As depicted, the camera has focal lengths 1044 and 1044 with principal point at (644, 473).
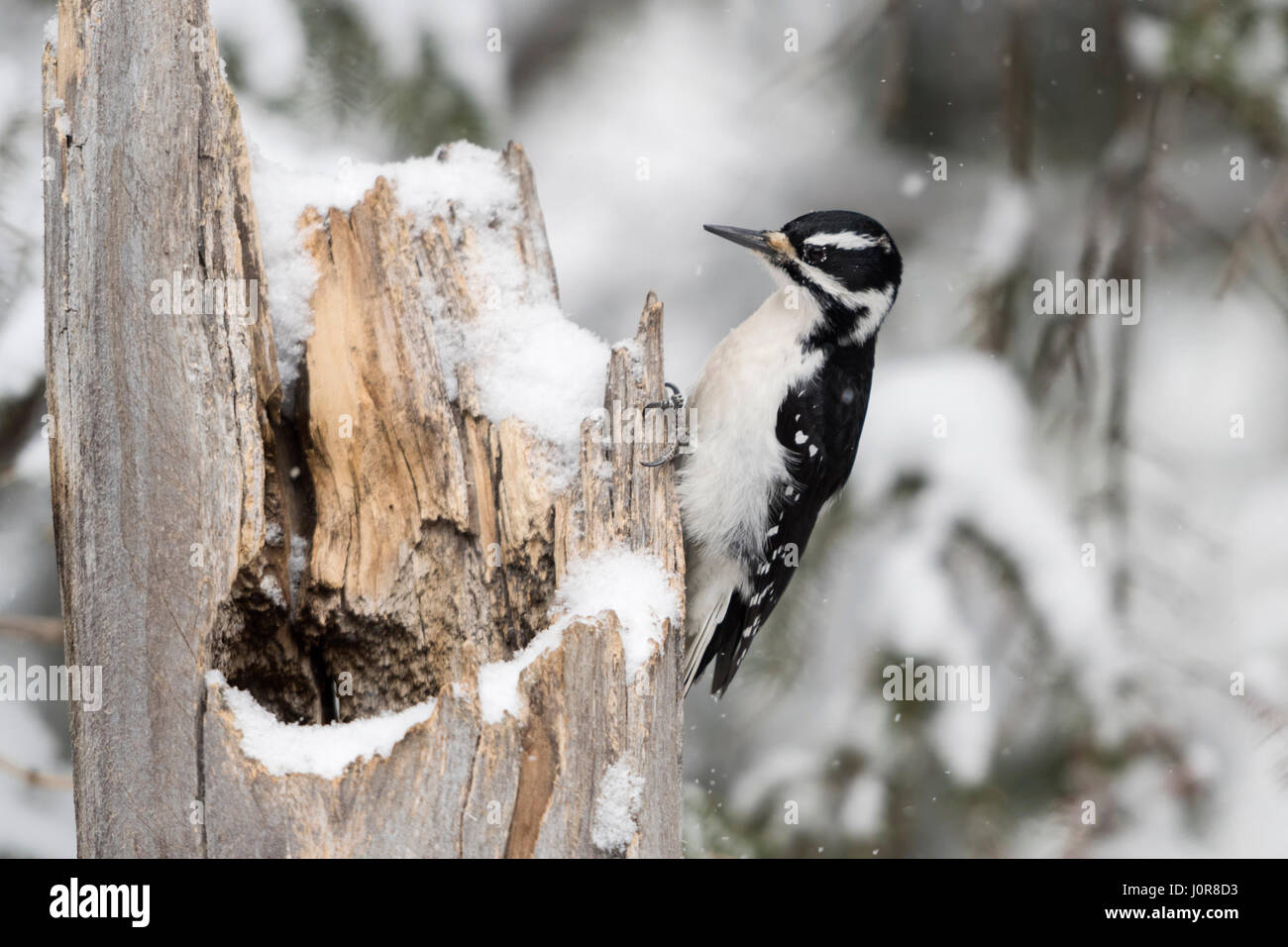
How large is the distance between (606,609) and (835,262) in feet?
3.81

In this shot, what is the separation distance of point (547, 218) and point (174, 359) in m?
1.82

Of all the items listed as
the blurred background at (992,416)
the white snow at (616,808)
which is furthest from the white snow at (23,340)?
the white snow at (616,808)

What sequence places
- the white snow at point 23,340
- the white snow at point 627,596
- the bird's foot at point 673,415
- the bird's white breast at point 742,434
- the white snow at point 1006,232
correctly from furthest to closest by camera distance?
the white snow at point 1006,232 < the white snow at point 23,340 < the bird's white breast at point 742,434 < the bird's foot at point 673,415 < the white snow at point 627,596

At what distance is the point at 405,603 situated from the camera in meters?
1.83

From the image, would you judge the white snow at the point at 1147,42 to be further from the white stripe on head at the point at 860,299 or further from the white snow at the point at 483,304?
the white snow at the point at 483,304

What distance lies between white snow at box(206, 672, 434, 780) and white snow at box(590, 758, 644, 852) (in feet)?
0.93

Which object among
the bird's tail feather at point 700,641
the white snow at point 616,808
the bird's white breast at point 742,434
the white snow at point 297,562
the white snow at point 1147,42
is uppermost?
the white snow at point 1147,42

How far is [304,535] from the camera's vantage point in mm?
1844

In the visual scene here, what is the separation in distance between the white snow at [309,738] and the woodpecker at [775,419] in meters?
0.93

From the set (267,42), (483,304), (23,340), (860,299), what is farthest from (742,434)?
(23,340)

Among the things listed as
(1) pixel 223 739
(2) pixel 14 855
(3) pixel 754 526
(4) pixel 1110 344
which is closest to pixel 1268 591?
(4) pixel 1110 344

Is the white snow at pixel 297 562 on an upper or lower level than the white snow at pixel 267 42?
lower

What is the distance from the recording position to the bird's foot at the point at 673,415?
1.93m

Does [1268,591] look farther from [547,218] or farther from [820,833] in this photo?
[547,218]
